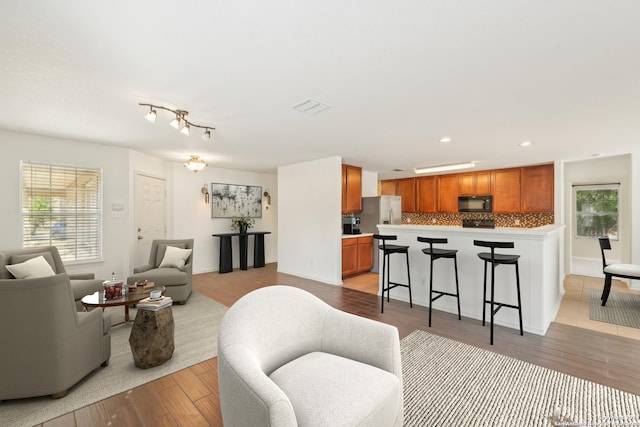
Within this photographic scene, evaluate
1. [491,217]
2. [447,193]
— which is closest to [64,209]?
[447,193]

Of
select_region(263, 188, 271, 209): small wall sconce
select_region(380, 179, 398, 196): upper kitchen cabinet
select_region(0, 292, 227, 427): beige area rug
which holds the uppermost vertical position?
select_region(380, 179, 398, 196): upper kitchen cabinet

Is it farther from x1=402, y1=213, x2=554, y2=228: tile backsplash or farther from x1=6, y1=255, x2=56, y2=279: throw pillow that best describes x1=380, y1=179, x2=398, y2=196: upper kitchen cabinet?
x1=6, y1=255, x2=56, y2=279: throw pillow

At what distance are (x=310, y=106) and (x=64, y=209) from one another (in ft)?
13.5

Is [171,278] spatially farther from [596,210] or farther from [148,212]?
[596,210]

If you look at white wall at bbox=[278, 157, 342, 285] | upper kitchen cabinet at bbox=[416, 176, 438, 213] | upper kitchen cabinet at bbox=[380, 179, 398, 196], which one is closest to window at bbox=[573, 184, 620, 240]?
upper kitchen cabinet at bbox=[416, 176, 438, 213]

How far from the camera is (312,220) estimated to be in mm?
5859

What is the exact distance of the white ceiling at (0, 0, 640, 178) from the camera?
5.04 feet

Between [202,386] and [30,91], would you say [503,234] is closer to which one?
[202,386]

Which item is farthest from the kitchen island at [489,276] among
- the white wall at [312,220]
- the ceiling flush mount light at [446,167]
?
the ceiling flush mount light at [446,167]

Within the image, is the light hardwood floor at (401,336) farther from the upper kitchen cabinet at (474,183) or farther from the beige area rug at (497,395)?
the upper kitchen cabinet at (474,183)

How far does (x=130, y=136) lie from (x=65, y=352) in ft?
9.95

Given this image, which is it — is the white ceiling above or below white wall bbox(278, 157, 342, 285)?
above

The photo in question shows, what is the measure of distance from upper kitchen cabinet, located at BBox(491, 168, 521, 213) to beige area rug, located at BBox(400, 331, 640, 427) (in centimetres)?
478

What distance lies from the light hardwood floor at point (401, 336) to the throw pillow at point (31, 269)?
2000 mm
